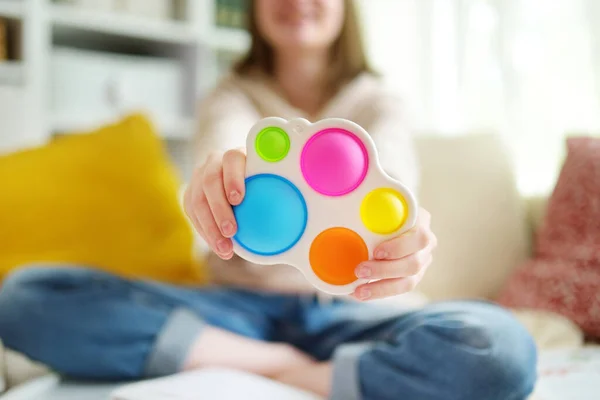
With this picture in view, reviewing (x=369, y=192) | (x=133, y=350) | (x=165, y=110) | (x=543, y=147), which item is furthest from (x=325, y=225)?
(x=165, y=110)

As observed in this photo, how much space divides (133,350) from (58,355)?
0.30 ft

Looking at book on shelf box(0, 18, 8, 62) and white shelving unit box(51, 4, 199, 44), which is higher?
white shelving unit box(51, 4, 199, 44)

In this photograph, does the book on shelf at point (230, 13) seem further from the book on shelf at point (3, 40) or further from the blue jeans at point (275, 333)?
the blue jeans at point (275, 333)

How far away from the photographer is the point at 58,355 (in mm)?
710

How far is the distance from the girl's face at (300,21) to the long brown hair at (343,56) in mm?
34

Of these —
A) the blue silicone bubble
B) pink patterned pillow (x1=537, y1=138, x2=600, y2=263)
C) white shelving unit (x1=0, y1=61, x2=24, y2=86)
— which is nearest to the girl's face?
pink patterned pillow (x1=537, y1=138, x2=600, y2=263)

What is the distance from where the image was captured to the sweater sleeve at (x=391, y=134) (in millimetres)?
775

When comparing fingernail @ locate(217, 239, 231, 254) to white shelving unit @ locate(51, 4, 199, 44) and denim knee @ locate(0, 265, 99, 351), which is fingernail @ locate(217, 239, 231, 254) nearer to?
denim knee @ locate(0, 265, 99, 351)

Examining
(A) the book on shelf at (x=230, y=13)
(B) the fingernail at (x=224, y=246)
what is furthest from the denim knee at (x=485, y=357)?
(A) the book on shelf at (x=230, y=13)

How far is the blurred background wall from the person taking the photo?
4.34 feet

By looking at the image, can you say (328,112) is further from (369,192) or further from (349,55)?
(369,192)

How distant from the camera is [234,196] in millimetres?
490

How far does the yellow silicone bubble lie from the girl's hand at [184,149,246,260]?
0.35 ft

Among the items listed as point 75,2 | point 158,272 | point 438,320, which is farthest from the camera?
point 75,2
